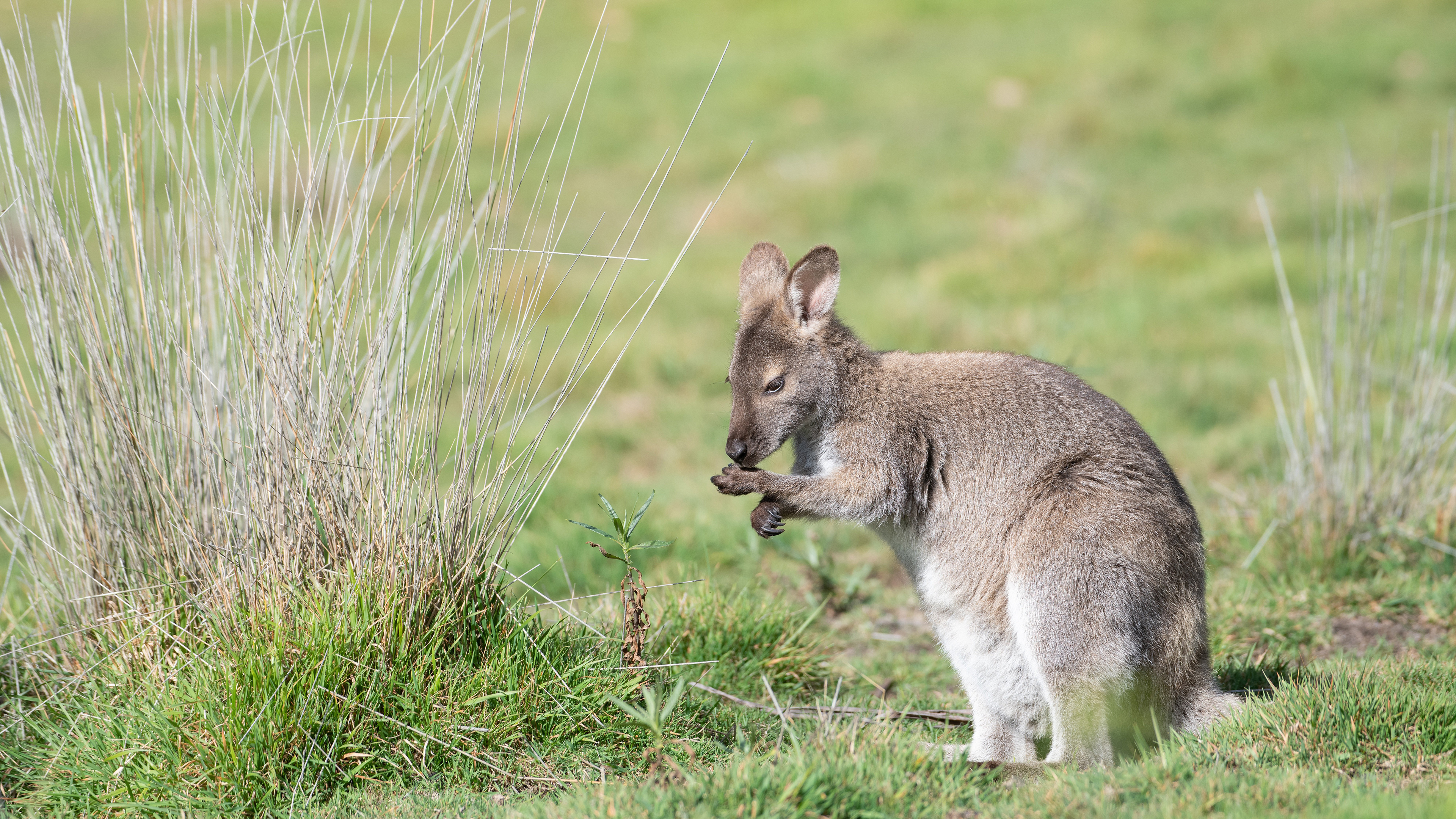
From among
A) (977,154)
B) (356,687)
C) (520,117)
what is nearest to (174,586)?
(356,687)

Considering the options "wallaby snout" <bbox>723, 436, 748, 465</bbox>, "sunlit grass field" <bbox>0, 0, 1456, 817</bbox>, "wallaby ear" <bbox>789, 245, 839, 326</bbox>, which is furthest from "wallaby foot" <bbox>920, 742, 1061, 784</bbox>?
"wallaby ear" <bbox>789, 245, 839, 326</bbox>

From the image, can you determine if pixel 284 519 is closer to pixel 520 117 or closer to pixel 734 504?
pixel 520 117

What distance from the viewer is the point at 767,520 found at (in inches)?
148

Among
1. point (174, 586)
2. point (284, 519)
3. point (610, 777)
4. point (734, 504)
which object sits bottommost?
point (734, 504)

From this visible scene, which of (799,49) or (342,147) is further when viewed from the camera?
(799,49)

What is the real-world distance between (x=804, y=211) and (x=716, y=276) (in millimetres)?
1482

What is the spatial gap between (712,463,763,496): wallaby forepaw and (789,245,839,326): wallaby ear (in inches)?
25.8

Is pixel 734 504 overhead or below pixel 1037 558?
below

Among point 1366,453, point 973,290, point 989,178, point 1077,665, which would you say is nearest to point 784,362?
point 1077,665

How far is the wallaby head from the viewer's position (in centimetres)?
393

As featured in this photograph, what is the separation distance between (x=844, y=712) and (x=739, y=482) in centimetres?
76

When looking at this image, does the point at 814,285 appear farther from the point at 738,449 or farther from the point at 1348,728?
the point at 1348,728

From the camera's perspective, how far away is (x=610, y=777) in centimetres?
329

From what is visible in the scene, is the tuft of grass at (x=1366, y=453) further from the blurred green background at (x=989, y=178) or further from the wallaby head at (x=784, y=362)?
the wallaby head at (x=784, y=362)
